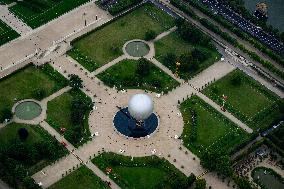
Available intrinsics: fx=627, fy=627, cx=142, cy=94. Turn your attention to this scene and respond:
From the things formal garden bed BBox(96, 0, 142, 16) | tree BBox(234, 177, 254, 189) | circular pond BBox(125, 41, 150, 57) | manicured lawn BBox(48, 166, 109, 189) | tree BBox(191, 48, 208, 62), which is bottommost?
manicured lawn BBox(48, 166, 109, 189)

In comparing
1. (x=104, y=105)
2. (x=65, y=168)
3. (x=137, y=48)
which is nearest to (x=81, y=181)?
(x=65, y=168)

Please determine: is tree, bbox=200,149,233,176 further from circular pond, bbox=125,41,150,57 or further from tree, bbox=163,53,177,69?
circular pond, bbox=125,41,150,57

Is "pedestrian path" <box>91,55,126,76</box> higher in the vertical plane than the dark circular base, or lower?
higher

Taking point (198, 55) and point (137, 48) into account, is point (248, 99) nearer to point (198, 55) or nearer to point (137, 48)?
point (198, 55)

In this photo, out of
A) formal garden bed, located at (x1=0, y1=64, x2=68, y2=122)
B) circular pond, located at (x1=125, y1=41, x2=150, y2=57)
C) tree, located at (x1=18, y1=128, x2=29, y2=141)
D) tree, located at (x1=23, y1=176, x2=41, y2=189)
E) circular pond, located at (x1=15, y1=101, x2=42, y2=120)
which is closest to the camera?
tree, located at (x1=23, y1=176, x2=41, y2=189)

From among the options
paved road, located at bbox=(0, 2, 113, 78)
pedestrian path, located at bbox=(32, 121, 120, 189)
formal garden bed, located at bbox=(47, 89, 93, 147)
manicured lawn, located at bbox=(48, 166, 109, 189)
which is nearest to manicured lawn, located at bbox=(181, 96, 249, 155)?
pedestrian path, located at bbox=(32, 121, 120, 189)

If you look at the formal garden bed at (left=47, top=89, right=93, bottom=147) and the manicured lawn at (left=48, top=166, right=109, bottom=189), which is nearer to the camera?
the manicured lawn at (left=48, top=166, right=109, bottom=189)

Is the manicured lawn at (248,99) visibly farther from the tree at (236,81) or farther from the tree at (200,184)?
the tree at (200,184)
